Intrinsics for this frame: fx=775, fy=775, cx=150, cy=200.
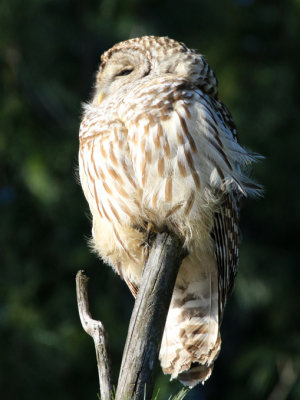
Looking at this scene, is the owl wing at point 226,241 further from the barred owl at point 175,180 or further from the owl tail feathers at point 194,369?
the owl tail feathers at point 194,369

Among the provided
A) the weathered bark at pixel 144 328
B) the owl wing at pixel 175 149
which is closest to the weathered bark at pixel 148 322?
the weathered bark at pixel 144 328

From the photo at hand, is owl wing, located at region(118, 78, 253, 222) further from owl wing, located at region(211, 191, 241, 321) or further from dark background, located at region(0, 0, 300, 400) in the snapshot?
dark background, located at region(0, 0, 300, 400)

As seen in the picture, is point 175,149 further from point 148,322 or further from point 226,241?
point 148,322

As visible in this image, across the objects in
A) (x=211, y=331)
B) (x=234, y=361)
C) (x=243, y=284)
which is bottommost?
(x=234, y=361)

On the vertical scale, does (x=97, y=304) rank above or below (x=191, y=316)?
below

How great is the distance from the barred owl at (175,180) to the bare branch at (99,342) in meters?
0.63

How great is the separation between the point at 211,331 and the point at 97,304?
4.45 metres

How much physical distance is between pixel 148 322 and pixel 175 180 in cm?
90

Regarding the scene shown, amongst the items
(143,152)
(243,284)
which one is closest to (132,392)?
(143,152)

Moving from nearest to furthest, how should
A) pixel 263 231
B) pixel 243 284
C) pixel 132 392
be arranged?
pixel 132 392 → pixel 243 284 → pixel 263 231

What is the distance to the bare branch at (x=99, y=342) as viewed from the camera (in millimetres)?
3033

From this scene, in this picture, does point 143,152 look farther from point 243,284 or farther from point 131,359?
point 243,284

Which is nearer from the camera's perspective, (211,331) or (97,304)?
(211,331)

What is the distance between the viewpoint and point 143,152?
3855 mm
